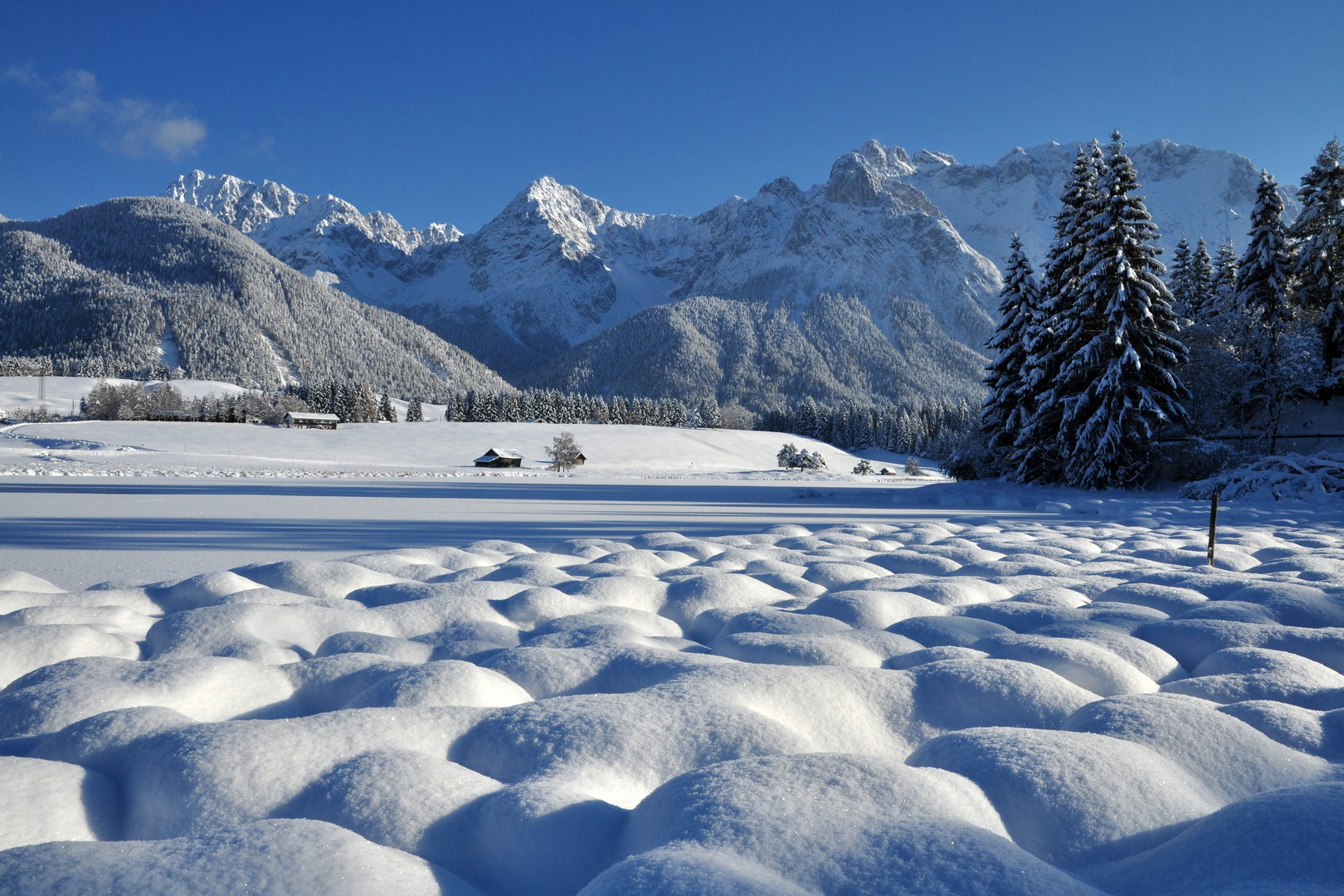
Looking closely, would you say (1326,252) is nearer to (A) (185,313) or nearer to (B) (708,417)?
(B) (708,417)

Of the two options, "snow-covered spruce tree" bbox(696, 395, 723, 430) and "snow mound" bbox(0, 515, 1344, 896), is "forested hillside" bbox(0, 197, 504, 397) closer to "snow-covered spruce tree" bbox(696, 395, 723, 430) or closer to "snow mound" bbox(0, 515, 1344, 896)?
"snow-covered spruce tree" bbox(696, 395, 723, 430)

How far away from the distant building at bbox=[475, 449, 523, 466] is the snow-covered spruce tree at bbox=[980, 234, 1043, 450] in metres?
31.1

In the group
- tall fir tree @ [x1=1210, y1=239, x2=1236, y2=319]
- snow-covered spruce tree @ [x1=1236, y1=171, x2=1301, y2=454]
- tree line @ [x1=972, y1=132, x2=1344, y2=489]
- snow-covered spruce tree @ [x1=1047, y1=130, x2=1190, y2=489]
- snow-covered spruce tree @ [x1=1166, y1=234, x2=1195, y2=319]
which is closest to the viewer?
snow-covered spruce tree @ [x1=1047, y1=130, x2=1190, y2=489]

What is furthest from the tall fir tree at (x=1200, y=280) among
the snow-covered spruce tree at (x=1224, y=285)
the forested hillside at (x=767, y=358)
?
the forested hillside at (x=767, y=358)

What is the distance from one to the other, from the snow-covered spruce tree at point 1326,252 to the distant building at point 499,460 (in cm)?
3812

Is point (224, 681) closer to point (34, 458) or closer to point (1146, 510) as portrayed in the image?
point (1146, 510)

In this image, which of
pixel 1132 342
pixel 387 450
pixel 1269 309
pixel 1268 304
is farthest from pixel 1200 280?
pixel 387 450

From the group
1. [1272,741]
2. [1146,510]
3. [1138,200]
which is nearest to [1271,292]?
[1138,200]

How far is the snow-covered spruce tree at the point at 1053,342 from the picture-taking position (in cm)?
1496

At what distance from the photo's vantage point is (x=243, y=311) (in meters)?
149

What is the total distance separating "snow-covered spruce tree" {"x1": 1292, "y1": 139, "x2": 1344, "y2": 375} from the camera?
58.8 feet

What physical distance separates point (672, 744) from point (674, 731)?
40mm

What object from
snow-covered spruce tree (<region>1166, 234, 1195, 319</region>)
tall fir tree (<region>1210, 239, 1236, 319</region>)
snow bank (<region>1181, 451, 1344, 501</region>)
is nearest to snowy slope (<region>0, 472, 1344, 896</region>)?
snow bank (<region>1181, 451, 1344, 501</region>)

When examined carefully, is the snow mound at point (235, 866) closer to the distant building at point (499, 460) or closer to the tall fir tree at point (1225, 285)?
the tall fir tree at point (1225, 285)
